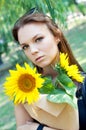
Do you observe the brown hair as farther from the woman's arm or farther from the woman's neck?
the woman's arm

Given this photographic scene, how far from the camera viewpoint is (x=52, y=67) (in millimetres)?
1777

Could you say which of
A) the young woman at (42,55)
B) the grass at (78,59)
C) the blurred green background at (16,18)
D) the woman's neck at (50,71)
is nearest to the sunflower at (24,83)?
the young woman at (42,55)

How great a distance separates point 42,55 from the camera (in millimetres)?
1720

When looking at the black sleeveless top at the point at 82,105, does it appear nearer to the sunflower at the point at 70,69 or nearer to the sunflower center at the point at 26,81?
the sunflower at the point at 70,69

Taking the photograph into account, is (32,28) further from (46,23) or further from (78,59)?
(78,59)

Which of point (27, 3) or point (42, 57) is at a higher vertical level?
point (27, 3)

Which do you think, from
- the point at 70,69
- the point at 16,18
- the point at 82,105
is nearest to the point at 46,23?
the point at 70,69

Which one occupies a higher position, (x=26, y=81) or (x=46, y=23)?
(x=46, y=23)

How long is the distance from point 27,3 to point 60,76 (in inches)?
56.0

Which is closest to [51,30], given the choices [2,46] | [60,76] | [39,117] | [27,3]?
[60,76]

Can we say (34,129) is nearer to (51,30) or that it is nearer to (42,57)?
(42,57)

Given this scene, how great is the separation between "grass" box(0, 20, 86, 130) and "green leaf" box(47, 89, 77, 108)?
4.07 meters

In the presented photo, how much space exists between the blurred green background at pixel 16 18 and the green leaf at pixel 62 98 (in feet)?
3.73

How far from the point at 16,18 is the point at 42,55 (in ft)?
10.5
